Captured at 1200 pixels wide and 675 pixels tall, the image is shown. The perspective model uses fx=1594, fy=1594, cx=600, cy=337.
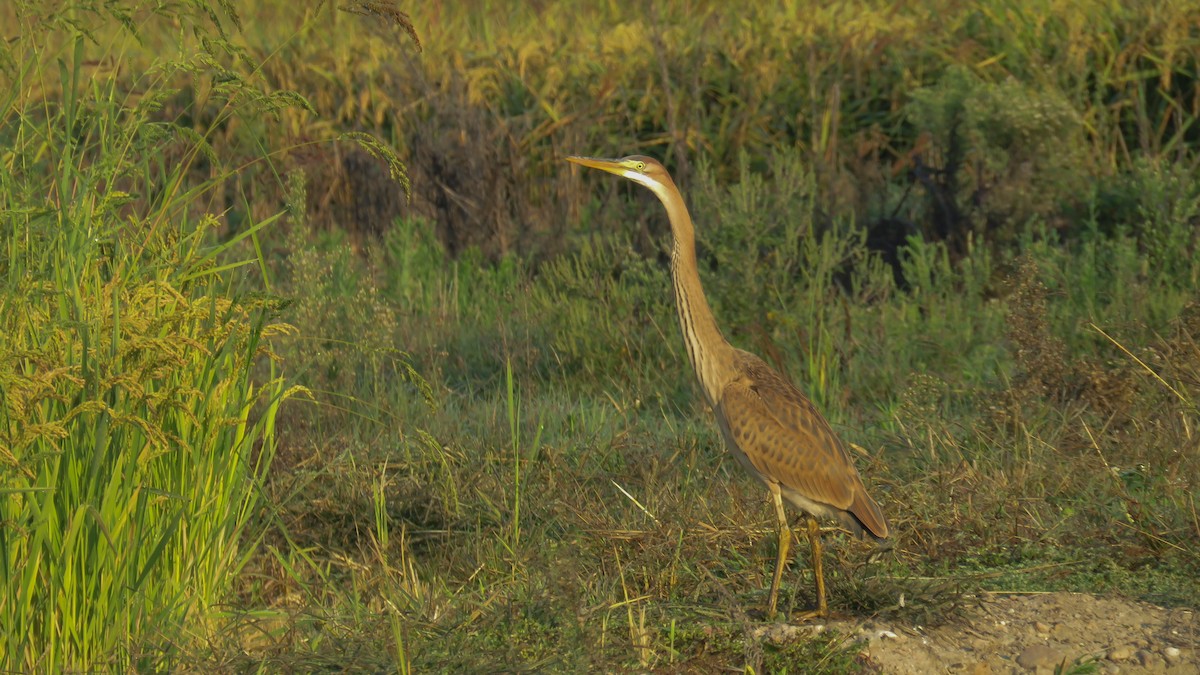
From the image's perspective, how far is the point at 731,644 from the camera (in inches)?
165

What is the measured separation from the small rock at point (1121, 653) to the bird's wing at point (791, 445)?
0.72 m

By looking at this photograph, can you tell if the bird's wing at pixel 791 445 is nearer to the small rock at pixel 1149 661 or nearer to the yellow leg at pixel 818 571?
the yellow leg at pixel 818 571

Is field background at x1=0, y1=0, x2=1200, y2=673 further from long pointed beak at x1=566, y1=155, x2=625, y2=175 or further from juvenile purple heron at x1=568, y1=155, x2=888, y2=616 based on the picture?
long pointed beak at x1=566, y1=155, x2=625, y2=175

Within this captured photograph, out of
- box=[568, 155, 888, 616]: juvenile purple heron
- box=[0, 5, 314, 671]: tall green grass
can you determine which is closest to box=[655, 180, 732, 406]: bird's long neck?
box=[568, 155, 888, 616]: juvenile purple heron

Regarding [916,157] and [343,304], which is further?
[916,157]

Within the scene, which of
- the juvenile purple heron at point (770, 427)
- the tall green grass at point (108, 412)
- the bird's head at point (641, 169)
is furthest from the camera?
the bird's head at point (641, 169)

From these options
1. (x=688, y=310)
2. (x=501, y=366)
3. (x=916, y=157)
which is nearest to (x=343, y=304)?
(x=501, y=366)

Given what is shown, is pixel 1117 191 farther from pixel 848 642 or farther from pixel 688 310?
pixel 848 642

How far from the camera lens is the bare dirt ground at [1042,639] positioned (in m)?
4.21

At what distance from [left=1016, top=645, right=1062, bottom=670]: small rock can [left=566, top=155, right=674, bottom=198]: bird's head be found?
180 centimetres

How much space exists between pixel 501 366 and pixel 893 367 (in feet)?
5.76

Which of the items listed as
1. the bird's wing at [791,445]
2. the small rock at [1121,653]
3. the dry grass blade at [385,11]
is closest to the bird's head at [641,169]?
the bird's wing at [791,445]

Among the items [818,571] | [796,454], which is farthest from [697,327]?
[818,571]

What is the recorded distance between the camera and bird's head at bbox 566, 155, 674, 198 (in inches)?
201
